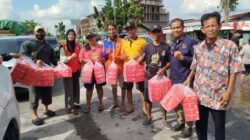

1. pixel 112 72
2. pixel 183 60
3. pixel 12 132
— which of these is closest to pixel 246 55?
pixel 112 72

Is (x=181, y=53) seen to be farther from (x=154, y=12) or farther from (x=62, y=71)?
(x=154, y=12)

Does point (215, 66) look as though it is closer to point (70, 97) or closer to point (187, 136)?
point (187, 136)

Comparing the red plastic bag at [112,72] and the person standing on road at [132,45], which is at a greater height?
the person standing on road at [132,45]

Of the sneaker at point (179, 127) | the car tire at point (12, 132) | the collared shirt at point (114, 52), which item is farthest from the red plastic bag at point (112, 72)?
the car tire at point (12, 132)

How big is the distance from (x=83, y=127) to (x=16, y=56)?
1757 millimetres

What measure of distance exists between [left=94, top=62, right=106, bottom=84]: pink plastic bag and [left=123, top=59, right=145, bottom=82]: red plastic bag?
0.61 metres

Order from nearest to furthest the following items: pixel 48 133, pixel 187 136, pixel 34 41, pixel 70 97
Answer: pixel 187 136 → pixel 48 133 → pixel 34 41 → pixel 70 97

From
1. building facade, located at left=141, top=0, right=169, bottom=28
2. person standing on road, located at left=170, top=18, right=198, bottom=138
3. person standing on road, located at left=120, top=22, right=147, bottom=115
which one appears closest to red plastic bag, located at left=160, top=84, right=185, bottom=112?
person standing on road, located at left=170, top=18, right=198, bottom=138

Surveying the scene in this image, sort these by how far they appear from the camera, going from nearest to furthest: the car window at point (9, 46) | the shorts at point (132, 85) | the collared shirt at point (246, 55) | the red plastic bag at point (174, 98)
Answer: the red plastic bag at point (174, 98) < the shorts at point (132, 85) < the car window at point (9, 46) < the collared shirt at point (246, 55)

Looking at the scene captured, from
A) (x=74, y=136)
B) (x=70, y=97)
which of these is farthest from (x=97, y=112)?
(x=74, y=136)

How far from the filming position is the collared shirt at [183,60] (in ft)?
14.1

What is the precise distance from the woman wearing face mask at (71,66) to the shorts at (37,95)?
0.44 metres

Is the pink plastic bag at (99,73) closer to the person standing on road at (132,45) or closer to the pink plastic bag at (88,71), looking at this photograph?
the pink plastic bag at (88,71)

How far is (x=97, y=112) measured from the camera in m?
6.17
